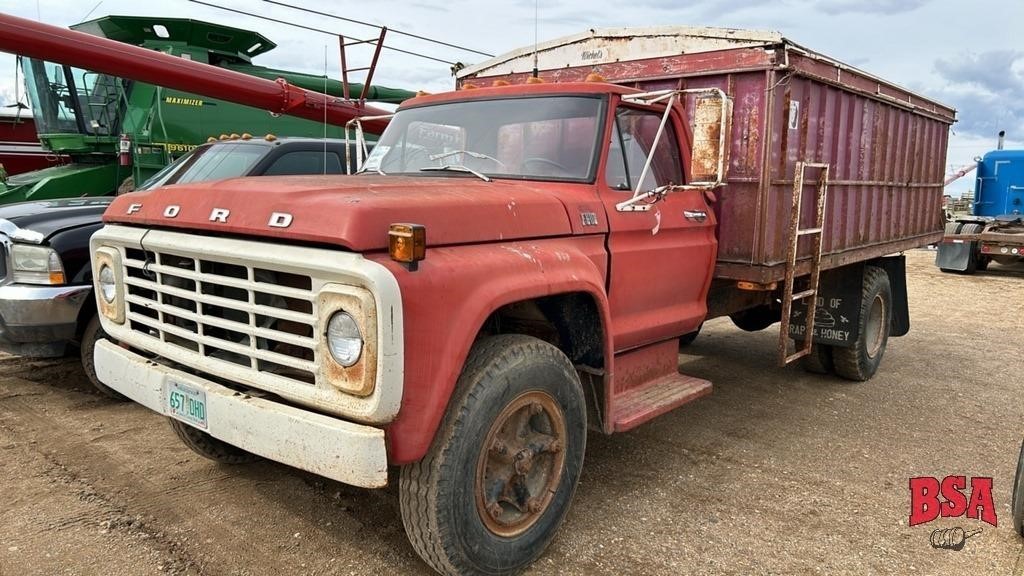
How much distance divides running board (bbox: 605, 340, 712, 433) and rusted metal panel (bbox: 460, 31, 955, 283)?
0.77 metres

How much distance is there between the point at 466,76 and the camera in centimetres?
605

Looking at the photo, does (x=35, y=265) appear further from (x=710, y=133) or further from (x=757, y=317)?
(x=757, y=317)

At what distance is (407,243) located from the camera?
250 centimetres

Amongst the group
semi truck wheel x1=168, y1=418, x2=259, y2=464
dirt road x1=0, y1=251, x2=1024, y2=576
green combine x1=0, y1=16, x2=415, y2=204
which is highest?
green combine x1=0, y1=16, x2=415, y2=204

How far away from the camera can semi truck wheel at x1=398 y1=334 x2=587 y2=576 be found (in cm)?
271

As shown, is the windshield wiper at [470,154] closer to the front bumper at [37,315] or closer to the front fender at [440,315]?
the front fender at [440,315]

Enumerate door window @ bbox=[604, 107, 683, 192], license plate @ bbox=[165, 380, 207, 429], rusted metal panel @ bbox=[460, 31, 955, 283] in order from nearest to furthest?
1. license plate @ bbox=[165, 380, 207, 429]
2. door window @ bbox=[604, 107, 683, 192]
3. rusted metal panel @ bbox=[460, 31, 955, 283]

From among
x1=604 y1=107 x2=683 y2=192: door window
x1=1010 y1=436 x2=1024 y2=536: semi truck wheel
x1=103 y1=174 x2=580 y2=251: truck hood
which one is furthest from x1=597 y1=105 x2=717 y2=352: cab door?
x1=1010 y1=436 x2=1024 y2=536: semi truck wheel

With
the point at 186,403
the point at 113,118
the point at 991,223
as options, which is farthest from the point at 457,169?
the point at 991,223

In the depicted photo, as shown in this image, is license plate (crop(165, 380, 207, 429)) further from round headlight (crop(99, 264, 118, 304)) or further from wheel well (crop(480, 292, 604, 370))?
wheel well (crop(480, 292, 604, 370))

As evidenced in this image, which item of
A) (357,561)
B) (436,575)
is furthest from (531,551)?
(357,561)

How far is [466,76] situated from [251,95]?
3.65 m

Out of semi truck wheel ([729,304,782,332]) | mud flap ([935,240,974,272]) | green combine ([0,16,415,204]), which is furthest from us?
mud flap ([935,240,974,272])

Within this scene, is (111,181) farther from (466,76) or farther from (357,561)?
(357,561)
